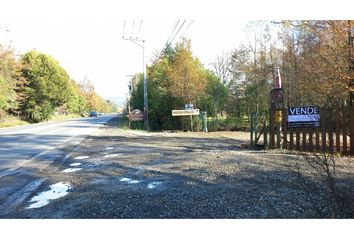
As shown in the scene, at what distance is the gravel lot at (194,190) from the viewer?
3.78m

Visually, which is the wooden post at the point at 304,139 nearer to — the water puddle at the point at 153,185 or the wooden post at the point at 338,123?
the wooden post at the point at 338,123

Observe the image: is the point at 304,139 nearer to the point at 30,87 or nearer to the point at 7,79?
the point at 7,79

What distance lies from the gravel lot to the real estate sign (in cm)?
183

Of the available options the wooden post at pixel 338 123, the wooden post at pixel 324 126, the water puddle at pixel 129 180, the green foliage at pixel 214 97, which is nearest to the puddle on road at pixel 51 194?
the water puddle at pixel 129 180

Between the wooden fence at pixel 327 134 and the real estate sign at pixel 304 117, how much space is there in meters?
0.11

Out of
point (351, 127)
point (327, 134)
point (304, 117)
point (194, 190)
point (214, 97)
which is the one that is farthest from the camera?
point (214, 97)

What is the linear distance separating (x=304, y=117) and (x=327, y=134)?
31.3 inches

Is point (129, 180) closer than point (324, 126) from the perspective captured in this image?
Yes

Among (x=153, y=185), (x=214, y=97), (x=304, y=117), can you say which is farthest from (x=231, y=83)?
(x=153, y=185)

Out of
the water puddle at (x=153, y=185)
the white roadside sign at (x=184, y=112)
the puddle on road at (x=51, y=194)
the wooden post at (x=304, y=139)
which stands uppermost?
the white roadside sign at (x=184, y=112)

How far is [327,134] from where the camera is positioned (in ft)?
28.7

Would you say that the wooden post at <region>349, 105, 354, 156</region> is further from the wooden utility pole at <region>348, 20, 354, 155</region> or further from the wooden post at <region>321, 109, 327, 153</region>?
the wooden post at <region>321, 109, 327, 153</region>

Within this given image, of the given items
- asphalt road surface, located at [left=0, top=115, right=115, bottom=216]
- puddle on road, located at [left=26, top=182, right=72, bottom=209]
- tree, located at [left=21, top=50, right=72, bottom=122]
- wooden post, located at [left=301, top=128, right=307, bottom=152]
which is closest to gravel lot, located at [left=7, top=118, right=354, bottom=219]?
puddle on road, located at [left=26, top=182, right=72, bottom=209]

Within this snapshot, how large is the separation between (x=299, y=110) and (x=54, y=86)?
36726 millimetres
